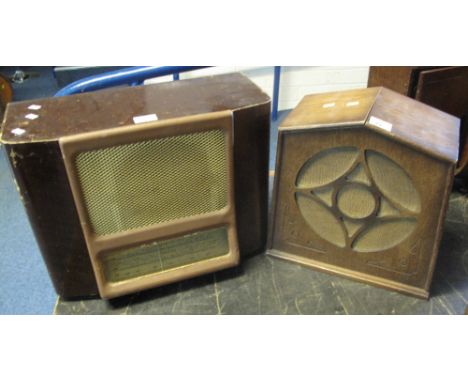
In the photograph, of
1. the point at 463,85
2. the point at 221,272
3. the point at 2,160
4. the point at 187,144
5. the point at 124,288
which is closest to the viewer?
the point at 187,144

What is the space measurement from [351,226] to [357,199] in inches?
3.0

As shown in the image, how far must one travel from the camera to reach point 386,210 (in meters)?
0.96

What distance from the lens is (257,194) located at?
Answer: 1.06 m

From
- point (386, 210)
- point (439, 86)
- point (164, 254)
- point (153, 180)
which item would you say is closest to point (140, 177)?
point (153, 180)

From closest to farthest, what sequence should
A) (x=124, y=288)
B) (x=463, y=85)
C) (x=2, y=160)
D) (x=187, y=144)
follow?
(x=187, y=144) < (x=124, y=288) < (x=463, y=85) < (x=2, y=160)

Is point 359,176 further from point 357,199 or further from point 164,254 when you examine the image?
point 164,254

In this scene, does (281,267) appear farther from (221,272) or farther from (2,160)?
(2,160)

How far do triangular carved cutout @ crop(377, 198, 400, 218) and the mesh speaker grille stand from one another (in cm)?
35

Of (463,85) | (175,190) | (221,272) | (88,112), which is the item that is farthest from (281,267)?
(463,85)

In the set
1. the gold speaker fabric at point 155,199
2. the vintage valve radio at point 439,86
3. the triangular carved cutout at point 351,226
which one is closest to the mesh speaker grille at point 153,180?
the gold speaker fabric at point 155,199

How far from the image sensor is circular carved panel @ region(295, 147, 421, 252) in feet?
3.01

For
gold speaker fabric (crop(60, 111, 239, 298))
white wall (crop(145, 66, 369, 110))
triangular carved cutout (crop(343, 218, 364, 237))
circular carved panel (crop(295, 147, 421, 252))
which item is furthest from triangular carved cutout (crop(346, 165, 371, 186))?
white wall (crop(145, 66, 369, 110))

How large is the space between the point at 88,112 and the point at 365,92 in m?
0.64

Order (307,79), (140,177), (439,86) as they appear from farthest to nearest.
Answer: (307,79) → (439,86) → (140,177)
